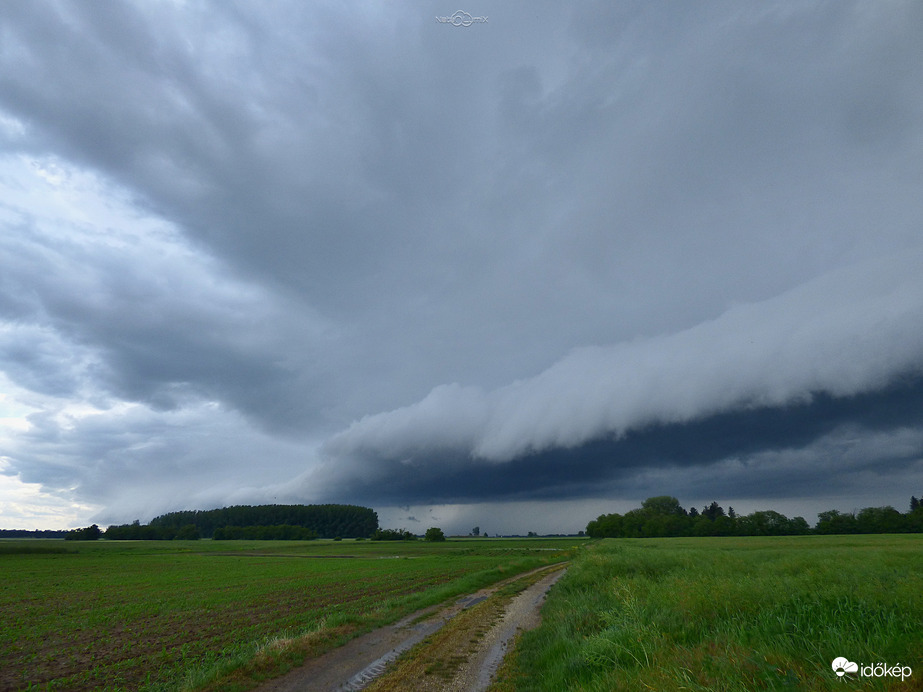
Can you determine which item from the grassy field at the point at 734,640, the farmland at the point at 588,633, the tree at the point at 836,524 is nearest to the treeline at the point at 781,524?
the tree at the point at 836,524

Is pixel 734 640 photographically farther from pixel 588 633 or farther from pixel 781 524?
pixel 781 524

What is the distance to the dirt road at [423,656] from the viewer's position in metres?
15.7

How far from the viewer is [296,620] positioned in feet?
92.5

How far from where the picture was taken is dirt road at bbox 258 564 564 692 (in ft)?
51.4

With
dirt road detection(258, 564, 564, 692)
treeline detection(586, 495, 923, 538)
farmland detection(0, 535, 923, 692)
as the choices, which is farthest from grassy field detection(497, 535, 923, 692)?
treeline detection(586, 495, 923, 538)

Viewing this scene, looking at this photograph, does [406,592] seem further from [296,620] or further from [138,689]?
[138,689]

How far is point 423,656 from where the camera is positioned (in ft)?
→ 61.6

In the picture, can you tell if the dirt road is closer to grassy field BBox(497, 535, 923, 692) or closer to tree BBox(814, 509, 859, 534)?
grassy field BBox(497, 535, 923, 692)

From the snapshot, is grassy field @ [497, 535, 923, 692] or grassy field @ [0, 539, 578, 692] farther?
grassy field @ [0, 539, 578, 692]

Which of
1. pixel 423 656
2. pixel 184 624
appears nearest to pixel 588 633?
pixel 423 656

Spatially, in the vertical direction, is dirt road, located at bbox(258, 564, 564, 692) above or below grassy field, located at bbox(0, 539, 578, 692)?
above

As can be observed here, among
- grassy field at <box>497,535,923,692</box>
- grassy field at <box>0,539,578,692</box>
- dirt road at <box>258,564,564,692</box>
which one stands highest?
→ grassy field at <box>497,535,923,692</box>

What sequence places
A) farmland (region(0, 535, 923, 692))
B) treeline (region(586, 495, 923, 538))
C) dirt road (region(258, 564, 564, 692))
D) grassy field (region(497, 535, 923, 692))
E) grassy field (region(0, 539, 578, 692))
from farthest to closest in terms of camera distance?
1. treeline (region(586, 495, 923, 538))
2. grassy field (region(0, 539, 578, 692))
3. dirt road (region(258, 564, 564, 692))
4. farmland (region(0, 535, 923, 692))
5. grassy field (region(497, 535, 923, 692))

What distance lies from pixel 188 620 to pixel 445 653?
2077cm
